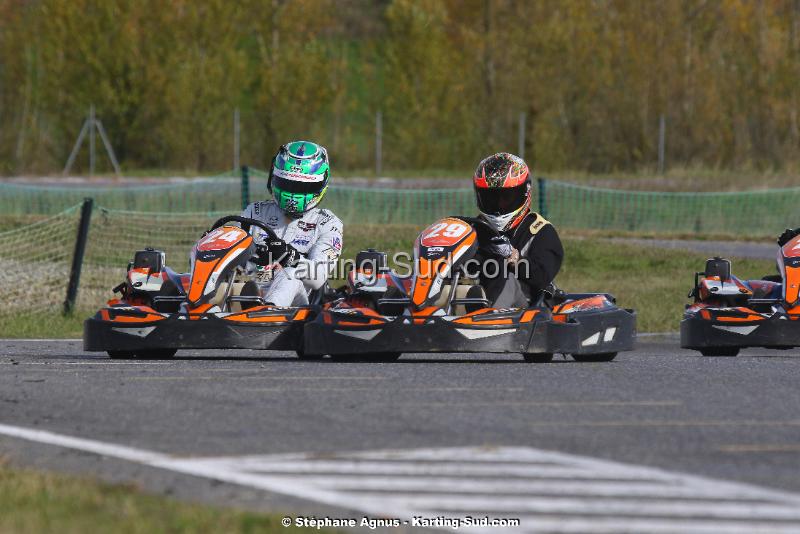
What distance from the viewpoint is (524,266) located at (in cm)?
1244

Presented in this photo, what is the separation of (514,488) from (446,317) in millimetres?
5501

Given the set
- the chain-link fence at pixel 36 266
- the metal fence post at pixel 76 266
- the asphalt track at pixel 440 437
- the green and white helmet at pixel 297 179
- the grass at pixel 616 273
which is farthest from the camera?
the chain-link fence at pixel 36 266

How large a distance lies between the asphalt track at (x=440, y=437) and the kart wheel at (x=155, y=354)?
125cm

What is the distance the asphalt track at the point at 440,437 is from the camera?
605 cm

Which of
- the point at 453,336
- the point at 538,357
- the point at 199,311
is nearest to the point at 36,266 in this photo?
the point at 199,311

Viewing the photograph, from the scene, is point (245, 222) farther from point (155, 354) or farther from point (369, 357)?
point (369, 357)

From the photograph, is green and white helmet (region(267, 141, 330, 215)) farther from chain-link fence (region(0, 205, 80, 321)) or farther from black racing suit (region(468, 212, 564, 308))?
chain-link fence (region(0, 205, 80, 321))

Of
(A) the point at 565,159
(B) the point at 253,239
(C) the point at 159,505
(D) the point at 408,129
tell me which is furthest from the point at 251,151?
(C) the point at 159,505

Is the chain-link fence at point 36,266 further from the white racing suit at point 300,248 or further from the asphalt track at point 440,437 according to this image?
the asphalt track at point 440,437

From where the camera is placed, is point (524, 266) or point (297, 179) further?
point (297, 179)

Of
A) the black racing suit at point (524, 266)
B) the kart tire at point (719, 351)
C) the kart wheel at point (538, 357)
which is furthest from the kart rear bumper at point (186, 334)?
the kart tire at point (719, 351)

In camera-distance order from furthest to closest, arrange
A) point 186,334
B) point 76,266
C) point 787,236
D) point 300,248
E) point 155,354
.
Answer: point 76,266
point 787,236
point 300,248
point 155,354
point 186,334

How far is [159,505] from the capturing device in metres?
5.99

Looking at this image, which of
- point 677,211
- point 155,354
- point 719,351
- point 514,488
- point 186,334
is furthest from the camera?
point 677,211
